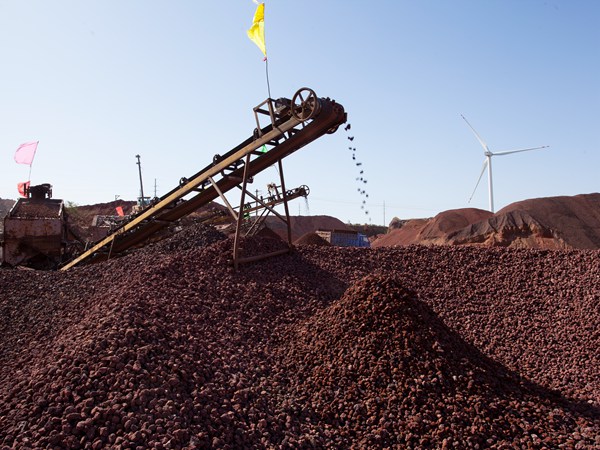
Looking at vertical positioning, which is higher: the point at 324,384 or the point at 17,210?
the point at 17,210

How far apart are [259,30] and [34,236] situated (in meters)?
9.80

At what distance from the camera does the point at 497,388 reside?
504 centimetres

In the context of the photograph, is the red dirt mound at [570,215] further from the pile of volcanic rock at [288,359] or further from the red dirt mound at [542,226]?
the pile of volcanic rock at [288,359]

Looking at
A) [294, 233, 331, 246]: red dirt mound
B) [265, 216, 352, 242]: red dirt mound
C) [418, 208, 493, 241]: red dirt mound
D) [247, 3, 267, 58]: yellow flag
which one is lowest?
[294, 233, 331, 246]: red dirt mound

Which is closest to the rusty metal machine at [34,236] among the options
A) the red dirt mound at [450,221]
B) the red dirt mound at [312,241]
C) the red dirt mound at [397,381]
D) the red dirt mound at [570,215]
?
the red dirt mound at [312,241]

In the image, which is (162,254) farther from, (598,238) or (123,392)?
(598,238)

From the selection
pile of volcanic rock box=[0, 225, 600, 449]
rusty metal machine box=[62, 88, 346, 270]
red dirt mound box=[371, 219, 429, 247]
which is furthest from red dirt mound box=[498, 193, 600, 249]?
rusty metal machine box=[62, 88, 346, 270]

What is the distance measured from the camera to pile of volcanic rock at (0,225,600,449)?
423 centimetres

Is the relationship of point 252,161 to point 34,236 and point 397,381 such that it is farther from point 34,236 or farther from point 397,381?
point 34,236

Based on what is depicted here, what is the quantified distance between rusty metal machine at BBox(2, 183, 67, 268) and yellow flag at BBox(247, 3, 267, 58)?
9.34m

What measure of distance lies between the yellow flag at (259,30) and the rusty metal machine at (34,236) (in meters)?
9.34

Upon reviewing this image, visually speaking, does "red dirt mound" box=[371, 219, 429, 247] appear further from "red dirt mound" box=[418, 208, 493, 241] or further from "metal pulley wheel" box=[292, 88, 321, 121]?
"metal pulley wheel" box=[292, 88, 321, 121]

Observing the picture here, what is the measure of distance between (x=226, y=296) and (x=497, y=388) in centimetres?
392

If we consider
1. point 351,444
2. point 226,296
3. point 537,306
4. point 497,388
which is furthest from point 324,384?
point 537,306
